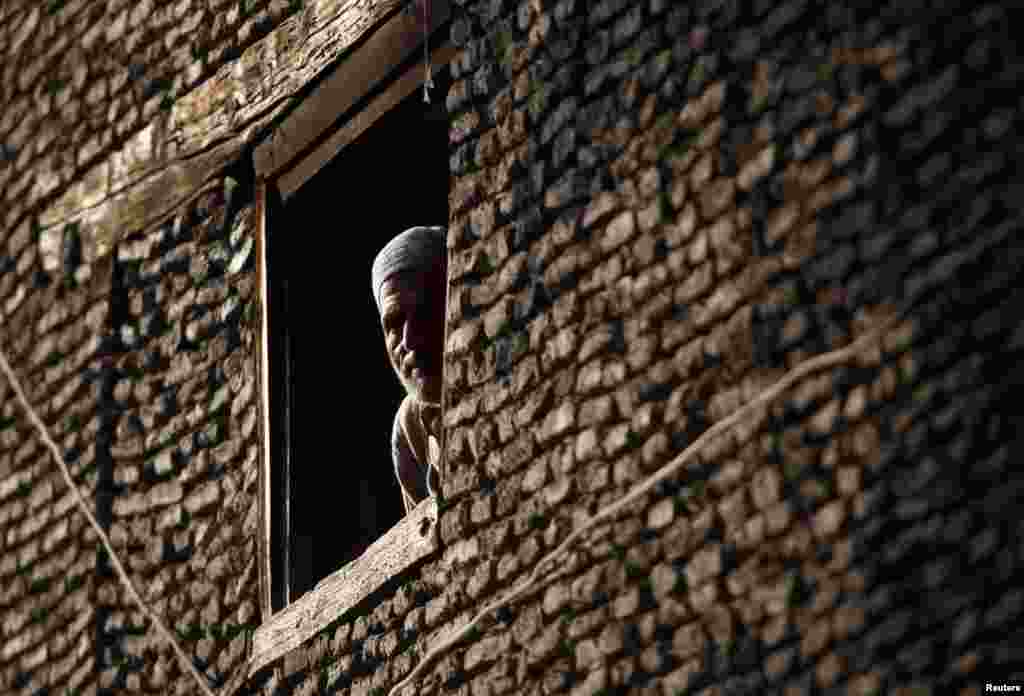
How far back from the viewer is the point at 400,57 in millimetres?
11156

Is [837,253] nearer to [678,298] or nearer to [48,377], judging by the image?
[678,298]

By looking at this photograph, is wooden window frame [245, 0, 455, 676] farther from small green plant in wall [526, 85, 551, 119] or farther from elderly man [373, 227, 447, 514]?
small green plant in wall [526, 85, 551, 119]

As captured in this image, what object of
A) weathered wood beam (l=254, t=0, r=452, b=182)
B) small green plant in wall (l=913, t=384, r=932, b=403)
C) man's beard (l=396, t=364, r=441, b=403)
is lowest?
small green plant in wall (l=913, t=384, r=932, b=403)

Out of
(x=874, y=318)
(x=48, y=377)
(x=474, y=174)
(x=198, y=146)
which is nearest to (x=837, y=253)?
(x=874, y=318)

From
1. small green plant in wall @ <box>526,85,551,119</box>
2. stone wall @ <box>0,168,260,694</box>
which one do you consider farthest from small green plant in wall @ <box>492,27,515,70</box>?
stone wall @ <box>0,168,260,694</box>

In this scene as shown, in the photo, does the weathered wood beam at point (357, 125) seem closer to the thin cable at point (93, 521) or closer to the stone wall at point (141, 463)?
the stone wall at point (141, 463)

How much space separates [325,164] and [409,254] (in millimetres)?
669

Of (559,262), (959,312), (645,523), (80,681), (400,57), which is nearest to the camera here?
(959,312)

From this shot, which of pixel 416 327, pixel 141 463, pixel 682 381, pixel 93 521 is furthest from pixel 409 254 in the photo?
pixel 682 381

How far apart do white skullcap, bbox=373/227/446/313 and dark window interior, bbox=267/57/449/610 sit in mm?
488

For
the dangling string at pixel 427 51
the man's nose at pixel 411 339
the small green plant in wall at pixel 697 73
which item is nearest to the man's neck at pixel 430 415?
the man's nose at pixel 411 339

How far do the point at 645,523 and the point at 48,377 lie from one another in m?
4.26

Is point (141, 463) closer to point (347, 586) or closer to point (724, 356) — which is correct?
point (347, 586)

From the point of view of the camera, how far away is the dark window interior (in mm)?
11508
